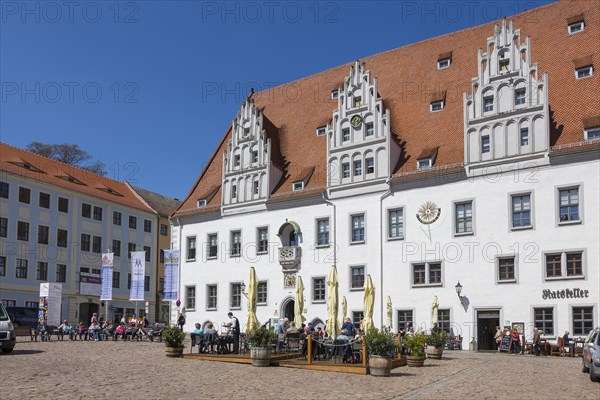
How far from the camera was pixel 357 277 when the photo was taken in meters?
39.6

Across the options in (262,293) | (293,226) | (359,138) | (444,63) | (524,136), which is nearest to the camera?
(524,136)

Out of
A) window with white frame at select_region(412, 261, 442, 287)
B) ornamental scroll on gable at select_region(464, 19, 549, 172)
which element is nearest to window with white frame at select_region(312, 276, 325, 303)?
window with white frame at select_region(412, 261, 442, 287)

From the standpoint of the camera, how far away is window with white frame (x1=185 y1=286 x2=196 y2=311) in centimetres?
4803

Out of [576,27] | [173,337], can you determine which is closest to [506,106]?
[576,27]

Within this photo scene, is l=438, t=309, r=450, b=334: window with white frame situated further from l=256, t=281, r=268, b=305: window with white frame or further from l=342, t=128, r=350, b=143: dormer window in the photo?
l=256, t=281, r=268, b=305: window with white frame

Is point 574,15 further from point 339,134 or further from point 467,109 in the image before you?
point 339,134

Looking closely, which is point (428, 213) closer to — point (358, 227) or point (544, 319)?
point (358, 227)

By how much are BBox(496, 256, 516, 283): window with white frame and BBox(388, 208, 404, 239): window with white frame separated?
19.3 feet

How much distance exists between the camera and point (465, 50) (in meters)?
42.0

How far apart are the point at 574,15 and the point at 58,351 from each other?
104 ft

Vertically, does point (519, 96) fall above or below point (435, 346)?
above

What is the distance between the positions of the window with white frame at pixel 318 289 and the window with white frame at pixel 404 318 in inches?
204

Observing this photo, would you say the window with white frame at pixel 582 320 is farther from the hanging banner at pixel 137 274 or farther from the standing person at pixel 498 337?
the hanging banner at pixel 137 274

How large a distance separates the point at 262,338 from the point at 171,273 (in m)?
26.4
